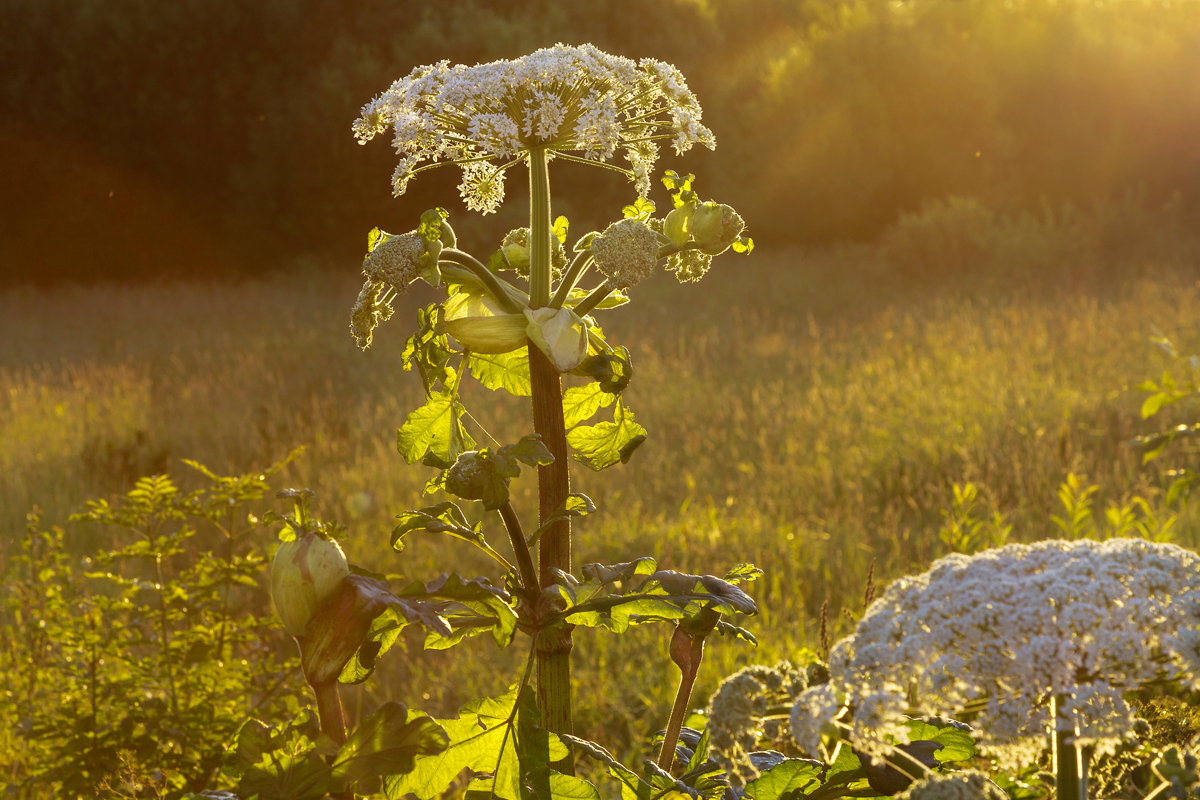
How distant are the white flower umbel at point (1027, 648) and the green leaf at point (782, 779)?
0.26m

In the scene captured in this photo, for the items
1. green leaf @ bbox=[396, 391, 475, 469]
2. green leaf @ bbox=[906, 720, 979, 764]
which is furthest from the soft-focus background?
green leaf @ bbox=[396, 391, 475, 469]

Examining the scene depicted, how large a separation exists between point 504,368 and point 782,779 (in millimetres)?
710

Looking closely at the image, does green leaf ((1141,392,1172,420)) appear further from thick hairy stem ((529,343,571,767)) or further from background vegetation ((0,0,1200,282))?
background vegetation ((0,0,1200,282))

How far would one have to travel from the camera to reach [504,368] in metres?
1.53

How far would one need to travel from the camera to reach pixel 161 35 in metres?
17.5

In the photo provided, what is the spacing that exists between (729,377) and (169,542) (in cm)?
648

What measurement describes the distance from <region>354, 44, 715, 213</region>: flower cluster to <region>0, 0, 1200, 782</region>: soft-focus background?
234cm

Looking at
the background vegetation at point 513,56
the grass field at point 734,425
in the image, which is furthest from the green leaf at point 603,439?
the background vegetation at point 513,56

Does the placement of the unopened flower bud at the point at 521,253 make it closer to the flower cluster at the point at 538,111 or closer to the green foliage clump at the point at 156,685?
the flower cluster at the point at 538,111

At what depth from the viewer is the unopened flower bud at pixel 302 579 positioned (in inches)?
44.3

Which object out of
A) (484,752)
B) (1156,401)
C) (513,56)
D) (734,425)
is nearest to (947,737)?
(484,752)

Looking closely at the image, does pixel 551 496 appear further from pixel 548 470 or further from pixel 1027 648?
pixel 1027 648

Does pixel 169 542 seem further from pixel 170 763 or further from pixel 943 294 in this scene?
pixel 943 294

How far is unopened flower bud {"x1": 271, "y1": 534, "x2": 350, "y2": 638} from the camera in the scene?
112 cm
